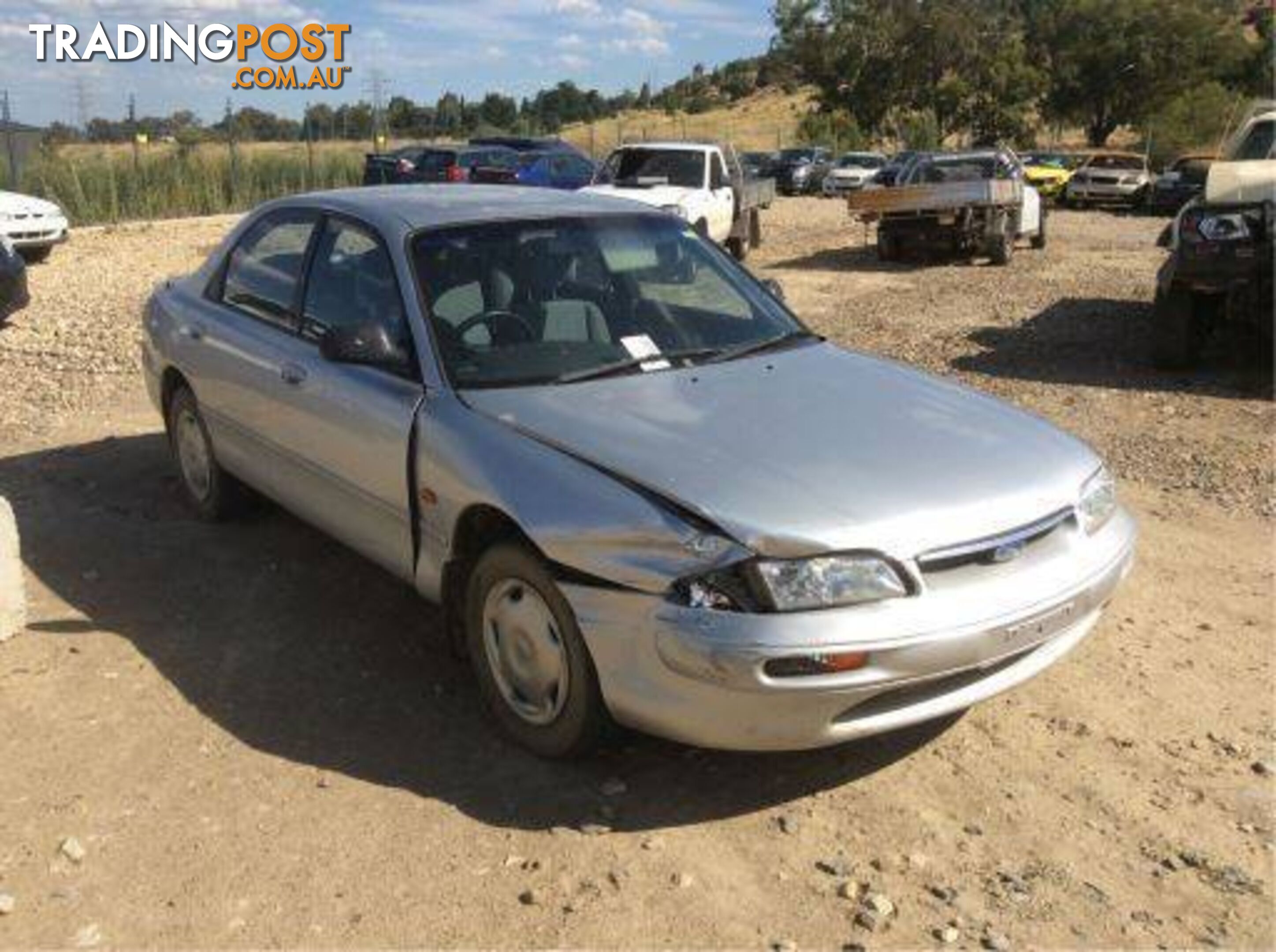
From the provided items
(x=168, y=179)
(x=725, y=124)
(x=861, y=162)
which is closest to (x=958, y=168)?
(x=168, y=179)

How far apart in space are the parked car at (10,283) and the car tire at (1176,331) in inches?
343

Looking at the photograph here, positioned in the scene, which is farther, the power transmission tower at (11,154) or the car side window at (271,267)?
the power transmission tower at (11,154)

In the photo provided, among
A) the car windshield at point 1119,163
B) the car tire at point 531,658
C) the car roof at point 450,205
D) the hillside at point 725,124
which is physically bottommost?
the car tire at point 531,658

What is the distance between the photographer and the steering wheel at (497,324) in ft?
13.6

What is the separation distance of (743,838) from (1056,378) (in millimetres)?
6745

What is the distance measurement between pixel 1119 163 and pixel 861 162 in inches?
346

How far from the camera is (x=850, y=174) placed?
37844mm

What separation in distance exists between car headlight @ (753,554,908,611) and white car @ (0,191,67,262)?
1504cm

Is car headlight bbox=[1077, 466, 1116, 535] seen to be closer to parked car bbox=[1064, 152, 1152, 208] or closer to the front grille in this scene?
the front grille

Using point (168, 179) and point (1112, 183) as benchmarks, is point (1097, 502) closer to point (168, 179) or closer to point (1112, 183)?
point (168, 179)

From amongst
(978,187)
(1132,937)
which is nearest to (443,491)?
(1132,937)

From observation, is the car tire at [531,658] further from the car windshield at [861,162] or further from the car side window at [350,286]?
the car windshield at [861,162]

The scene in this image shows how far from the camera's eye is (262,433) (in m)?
4.93

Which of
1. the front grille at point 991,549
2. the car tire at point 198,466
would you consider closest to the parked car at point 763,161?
the car tire at point 198,466
